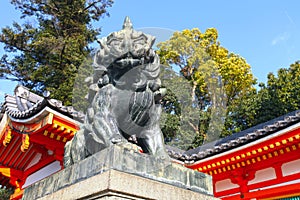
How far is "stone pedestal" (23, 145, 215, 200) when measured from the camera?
1730 millimetres

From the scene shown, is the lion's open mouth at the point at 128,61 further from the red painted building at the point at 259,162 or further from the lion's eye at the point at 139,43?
the red painted building at the point at 259,162

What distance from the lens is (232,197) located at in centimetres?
750

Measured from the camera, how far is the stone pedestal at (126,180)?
5.68ft

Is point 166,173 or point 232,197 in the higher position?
point 232,197

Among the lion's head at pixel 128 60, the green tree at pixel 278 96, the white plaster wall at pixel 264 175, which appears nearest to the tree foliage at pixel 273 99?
the green tree at pixel 278 96

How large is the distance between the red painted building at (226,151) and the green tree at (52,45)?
6.65 m

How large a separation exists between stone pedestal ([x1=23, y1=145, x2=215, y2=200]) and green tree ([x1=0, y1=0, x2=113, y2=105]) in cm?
1251

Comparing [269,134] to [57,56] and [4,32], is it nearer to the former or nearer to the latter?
[57,56]

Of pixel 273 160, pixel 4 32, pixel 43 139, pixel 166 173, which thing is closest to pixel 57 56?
pixel 4 32

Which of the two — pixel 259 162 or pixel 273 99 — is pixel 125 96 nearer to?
pixel 259 162

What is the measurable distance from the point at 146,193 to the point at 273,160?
5.76 metres

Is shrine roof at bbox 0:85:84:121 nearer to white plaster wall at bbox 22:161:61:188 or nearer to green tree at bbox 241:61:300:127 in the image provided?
→ white plaster wall at bbox 22:161:61:188

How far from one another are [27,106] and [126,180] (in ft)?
24.0

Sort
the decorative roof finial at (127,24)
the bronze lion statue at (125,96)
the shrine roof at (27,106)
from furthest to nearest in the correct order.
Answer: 1. the shrine roof at (27,106)
2. the decorative roof finial at (127,24)
3. the bronze lion statue at (125,96)
